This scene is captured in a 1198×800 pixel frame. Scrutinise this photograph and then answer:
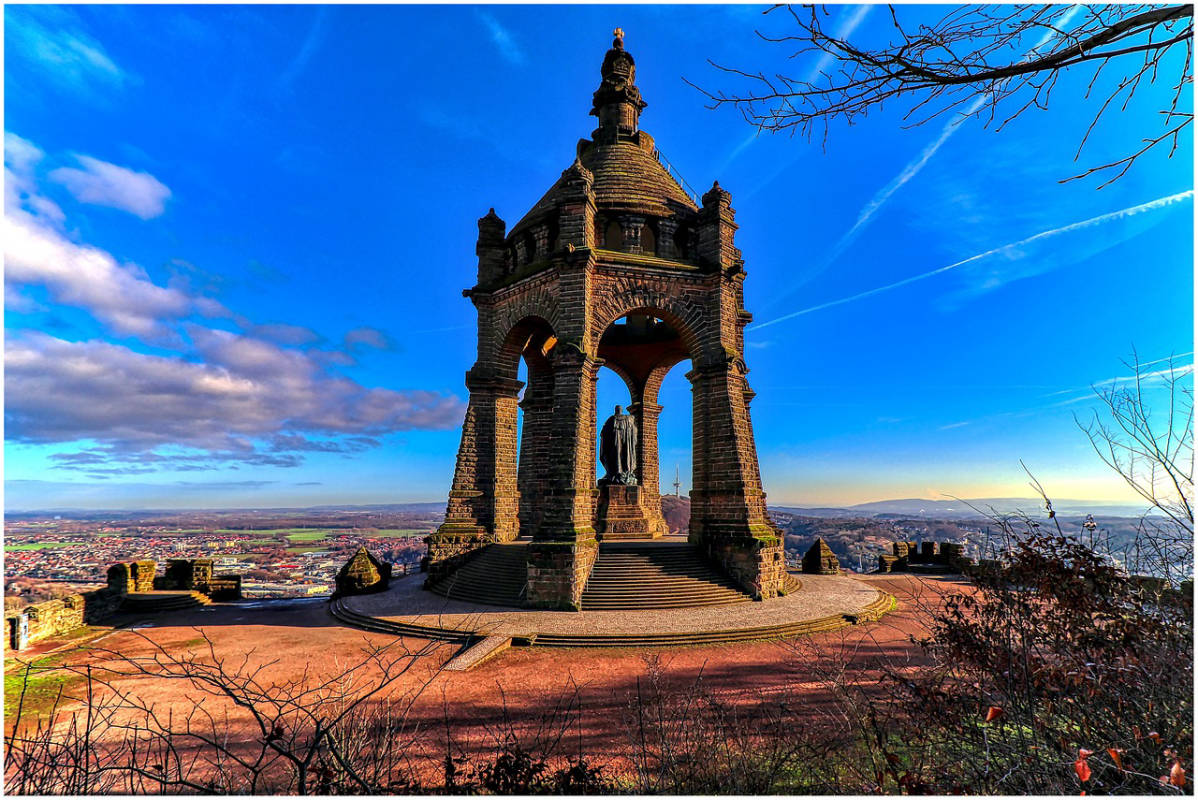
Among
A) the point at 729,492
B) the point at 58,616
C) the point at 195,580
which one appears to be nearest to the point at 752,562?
the point at 729,492

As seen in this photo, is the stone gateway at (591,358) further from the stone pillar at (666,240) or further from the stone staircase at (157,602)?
→ the stone staircase at (157,602)

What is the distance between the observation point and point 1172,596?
5.09 meters

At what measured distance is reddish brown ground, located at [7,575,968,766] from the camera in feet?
22.4

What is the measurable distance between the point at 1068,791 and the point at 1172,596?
275 centimetres

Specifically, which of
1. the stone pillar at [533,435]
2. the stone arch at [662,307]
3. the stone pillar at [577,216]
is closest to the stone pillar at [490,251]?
the stone pillar at [577,216]

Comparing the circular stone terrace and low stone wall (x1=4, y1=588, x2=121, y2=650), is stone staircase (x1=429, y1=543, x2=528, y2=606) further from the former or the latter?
low stone wall (x1=4, y1=588, x2=121, y2=650)

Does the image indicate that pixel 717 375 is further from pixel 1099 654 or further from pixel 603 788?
pixel 603 788

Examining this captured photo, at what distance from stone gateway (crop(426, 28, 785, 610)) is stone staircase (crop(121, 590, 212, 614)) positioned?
6.77 meters

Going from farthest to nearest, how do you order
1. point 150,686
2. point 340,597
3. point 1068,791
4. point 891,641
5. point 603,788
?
point 340,597 < point 891,641 < point 150,686 < point 603,788 < point 1068,791

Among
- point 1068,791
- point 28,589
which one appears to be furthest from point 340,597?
point 1068,791

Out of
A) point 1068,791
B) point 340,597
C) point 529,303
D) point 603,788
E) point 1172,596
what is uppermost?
point 529,303

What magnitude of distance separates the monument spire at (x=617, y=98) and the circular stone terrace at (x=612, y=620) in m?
17.3

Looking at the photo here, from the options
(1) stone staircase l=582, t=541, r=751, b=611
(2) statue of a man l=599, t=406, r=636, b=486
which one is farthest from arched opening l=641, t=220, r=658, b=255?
(1) stone staircase l=582, t=541, r=751, b=611

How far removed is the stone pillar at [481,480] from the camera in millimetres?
15734
